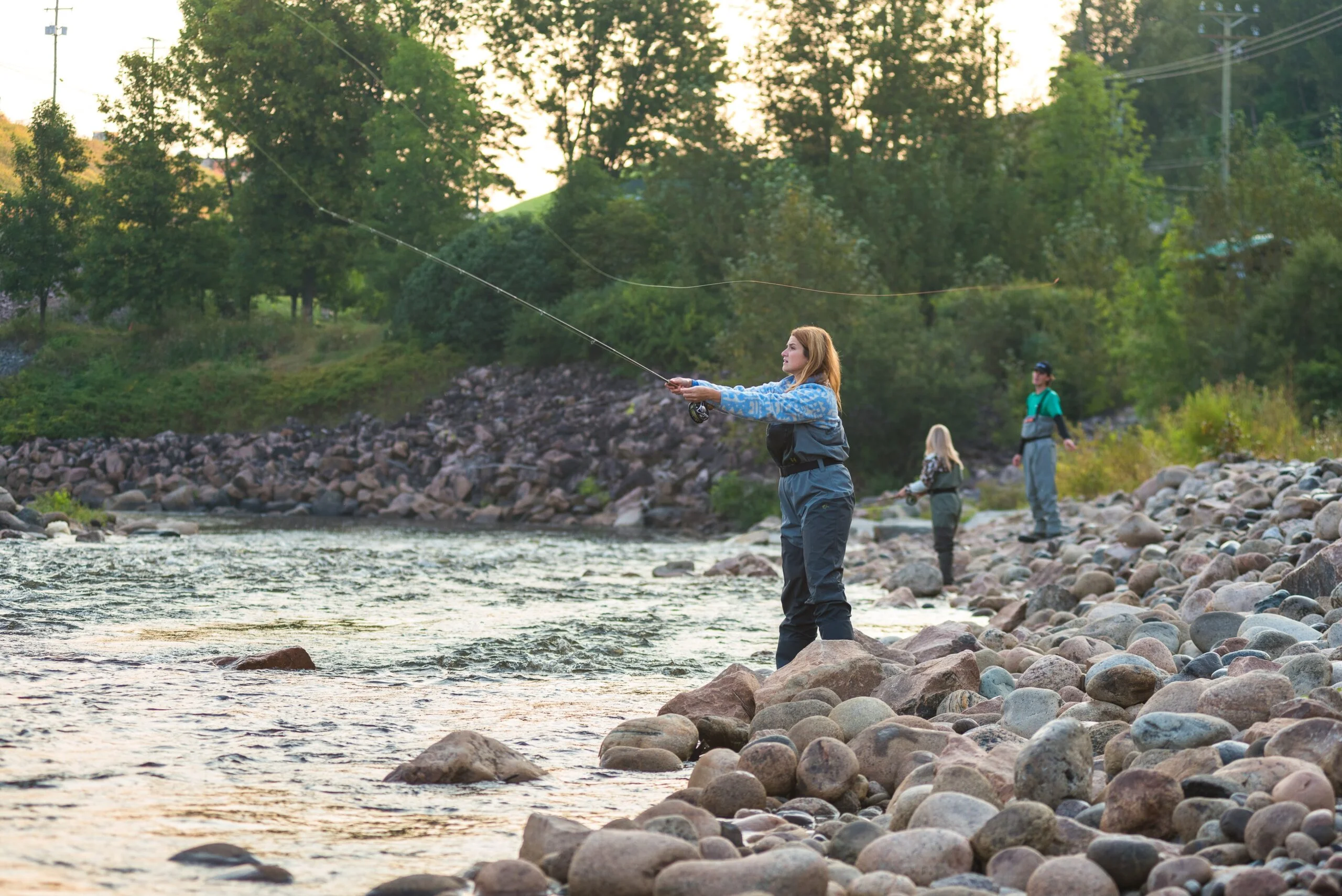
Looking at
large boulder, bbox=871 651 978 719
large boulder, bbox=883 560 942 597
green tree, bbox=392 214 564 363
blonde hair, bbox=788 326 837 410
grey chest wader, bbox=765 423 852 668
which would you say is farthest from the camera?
green tree, bbox=392 214 564 363

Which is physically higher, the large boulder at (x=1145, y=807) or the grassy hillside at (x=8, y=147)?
the grassy hillside at (x=8, y=147)

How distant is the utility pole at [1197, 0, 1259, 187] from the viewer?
96.7 feet

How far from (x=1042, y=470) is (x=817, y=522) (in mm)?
8676

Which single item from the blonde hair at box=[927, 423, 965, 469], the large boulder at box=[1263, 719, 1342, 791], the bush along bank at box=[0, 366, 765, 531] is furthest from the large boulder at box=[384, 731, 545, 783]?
the bush along bank at box=[0, 366, 765, 531]

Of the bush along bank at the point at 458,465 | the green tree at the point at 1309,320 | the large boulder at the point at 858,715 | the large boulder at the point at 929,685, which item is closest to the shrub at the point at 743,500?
the bush along bank at the point at 458,465

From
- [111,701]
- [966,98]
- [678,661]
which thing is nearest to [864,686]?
[678,661]

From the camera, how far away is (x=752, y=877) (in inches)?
141

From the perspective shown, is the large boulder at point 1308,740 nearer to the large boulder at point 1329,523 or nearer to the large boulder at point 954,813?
the large boulder at point 954,813

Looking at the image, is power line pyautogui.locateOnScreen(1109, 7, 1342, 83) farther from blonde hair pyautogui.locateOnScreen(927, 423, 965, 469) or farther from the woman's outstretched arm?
the woman's outstretched arm

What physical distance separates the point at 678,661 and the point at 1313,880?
18.1 ft

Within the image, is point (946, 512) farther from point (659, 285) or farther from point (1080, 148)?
point (1080, 148)

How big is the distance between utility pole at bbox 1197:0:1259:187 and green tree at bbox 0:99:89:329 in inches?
754

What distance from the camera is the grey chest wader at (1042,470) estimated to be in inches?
563

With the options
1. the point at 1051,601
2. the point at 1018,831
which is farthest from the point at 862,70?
the point at 1018,831
